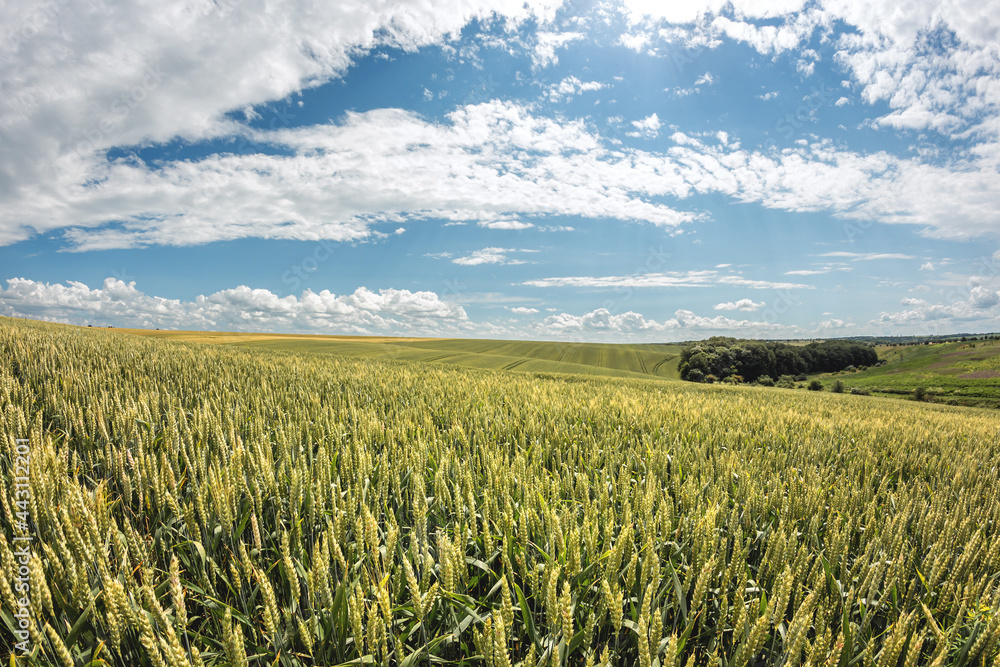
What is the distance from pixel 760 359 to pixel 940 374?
42.2m

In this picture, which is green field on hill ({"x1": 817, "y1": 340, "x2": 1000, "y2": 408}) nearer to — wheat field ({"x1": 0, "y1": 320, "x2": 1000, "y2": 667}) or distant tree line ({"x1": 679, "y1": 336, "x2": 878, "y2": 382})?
distant tree line ({"x1": 679, "y1": 336, "x2": 878, "y2": 382})

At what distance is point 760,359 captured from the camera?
300 ft

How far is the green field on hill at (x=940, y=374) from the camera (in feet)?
244

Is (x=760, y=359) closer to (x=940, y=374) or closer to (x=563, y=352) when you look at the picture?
(x=940, y=374)

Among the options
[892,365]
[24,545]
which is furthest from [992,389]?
[24,545]

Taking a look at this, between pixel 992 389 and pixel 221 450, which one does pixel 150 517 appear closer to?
pixel 221 450

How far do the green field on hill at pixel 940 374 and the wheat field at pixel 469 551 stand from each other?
96.5 metres

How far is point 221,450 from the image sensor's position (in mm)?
3020

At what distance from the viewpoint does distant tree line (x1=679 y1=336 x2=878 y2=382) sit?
81.9 m

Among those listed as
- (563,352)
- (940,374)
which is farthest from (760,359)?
(563,352)

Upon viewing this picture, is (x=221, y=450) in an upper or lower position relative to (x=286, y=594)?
upper

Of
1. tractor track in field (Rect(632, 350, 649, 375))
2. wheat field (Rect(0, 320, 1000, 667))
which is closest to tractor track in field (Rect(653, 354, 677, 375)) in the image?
tractor track in field (Rect(632, 350, 649, 375))

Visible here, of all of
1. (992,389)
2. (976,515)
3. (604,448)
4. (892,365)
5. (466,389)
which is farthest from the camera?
(892,365)

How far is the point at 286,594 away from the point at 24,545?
3.96ft
